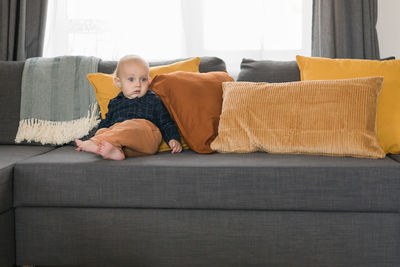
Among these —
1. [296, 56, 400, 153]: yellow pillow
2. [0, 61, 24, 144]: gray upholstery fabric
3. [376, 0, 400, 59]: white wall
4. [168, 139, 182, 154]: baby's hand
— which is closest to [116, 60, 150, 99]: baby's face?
[168, 139, 182, 154]: baby's hand

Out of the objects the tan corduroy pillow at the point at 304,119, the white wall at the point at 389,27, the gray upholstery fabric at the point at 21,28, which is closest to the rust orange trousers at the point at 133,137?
the tan corduroy pillow at the point at 304,119

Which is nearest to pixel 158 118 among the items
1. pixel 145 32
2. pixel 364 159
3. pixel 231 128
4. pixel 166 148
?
pixel 166 148

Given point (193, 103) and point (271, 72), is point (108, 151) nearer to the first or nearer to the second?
point (193, 103)

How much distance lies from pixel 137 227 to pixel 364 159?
2.92 ft

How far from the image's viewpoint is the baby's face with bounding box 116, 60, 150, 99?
191cm

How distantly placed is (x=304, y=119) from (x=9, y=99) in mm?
1545

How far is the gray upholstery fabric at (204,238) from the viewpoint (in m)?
1.41

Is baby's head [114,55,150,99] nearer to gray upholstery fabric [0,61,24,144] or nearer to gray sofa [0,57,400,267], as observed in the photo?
gray sofa [0,57,400,267]

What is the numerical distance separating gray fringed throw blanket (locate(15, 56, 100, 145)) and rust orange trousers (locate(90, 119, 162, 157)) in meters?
0.37

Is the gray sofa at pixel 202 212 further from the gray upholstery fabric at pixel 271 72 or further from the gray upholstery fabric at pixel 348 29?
the gray upholstery fabric at pixel 348 29

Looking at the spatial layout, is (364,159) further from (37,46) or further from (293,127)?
(37,46)

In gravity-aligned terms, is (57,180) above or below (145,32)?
below

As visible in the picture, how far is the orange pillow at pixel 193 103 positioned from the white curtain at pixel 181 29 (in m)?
1.03

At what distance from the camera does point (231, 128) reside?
1695mm
